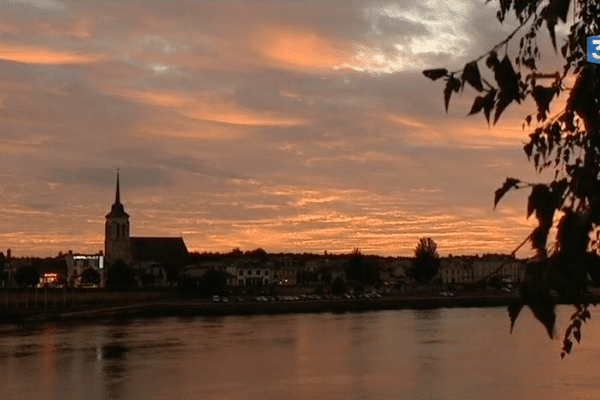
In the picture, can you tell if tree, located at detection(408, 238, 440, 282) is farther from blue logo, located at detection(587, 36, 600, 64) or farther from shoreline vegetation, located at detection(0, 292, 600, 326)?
blue logo, located at detection(587, 36, 600, 64)

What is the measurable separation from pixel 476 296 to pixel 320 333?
65918 millimetres

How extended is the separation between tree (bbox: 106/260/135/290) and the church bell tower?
681 inches

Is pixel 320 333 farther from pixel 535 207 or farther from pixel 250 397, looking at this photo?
pixel 535 207

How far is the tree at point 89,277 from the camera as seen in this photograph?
120m

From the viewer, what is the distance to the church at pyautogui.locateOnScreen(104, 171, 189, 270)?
433 feet

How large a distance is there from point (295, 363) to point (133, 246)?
9286 cm

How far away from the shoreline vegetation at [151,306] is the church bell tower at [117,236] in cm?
2129

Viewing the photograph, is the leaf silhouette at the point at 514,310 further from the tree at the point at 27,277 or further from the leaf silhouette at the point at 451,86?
the tree at the point at 27,277

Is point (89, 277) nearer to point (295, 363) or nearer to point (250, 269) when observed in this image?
point (250, 269)

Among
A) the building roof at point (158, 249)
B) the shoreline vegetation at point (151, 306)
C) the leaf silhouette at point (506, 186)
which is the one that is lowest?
the shoreline vegetation at point (151, 306)

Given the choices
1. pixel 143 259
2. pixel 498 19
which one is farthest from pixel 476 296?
pixel 498 19

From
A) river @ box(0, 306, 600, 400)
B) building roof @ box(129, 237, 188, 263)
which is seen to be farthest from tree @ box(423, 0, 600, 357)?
building roof @ box(129, 237, 188, 263)

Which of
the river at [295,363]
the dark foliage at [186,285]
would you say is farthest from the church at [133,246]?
the river at [295,363]

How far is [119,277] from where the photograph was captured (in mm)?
112312
